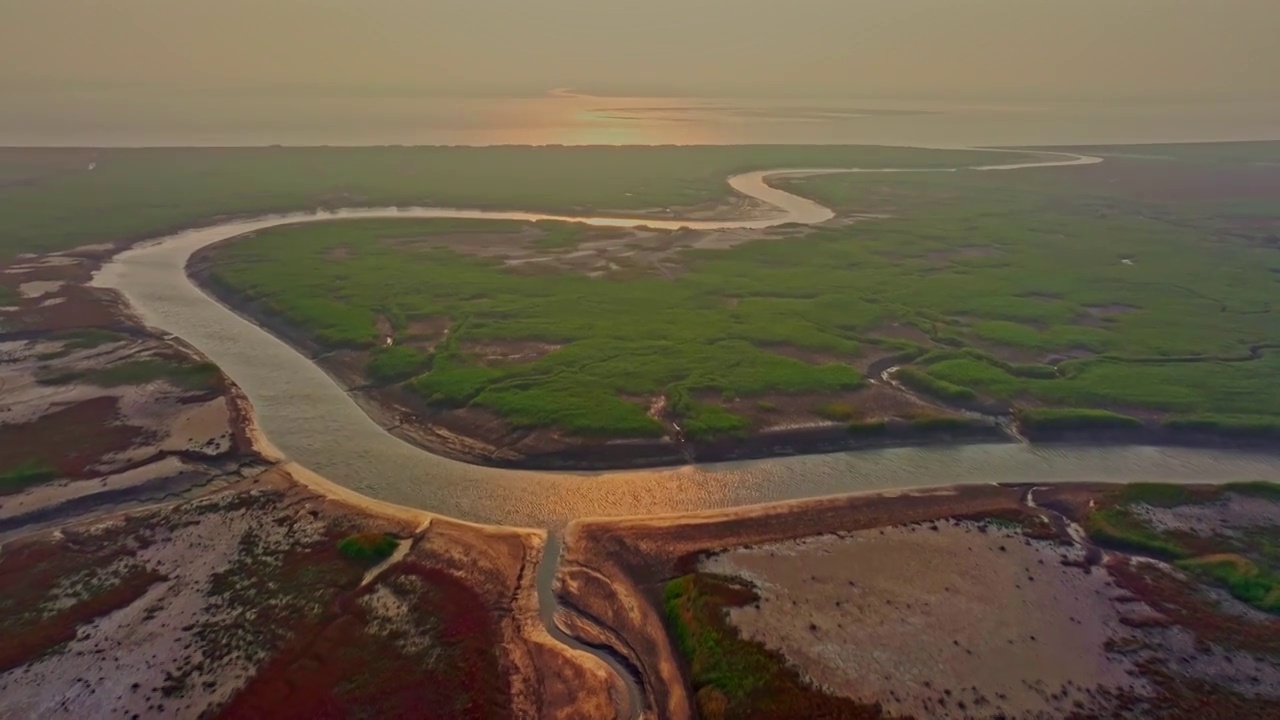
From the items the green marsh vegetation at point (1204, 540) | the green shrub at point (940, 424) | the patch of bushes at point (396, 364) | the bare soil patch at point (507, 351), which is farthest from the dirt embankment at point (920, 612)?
the patch of bushes at point (396, 364)

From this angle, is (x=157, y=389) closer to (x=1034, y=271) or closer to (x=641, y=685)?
(x=641, y=685)

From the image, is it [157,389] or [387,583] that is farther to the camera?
[157,389]

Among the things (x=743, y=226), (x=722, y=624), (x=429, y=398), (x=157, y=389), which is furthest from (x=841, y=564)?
(x=743, y=226)

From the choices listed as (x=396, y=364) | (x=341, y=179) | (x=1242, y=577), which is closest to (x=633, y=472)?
(x=396, y=364)

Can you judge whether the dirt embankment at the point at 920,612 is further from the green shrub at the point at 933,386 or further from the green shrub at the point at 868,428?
the green shrub at the point at 933,386

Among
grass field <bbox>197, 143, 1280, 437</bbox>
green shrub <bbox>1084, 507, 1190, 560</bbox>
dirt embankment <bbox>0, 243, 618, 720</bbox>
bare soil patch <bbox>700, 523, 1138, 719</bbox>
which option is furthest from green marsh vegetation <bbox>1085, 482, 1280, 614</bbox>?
dirt embankment <bbox>0, 243, 618, 720</bbox>

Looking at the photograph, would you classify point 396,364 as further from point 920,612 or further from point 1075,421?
point 1075,421

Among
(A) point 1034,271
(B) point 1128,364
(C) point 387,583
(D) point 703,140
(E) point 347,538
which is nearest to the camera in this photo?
(C) point 387,583
